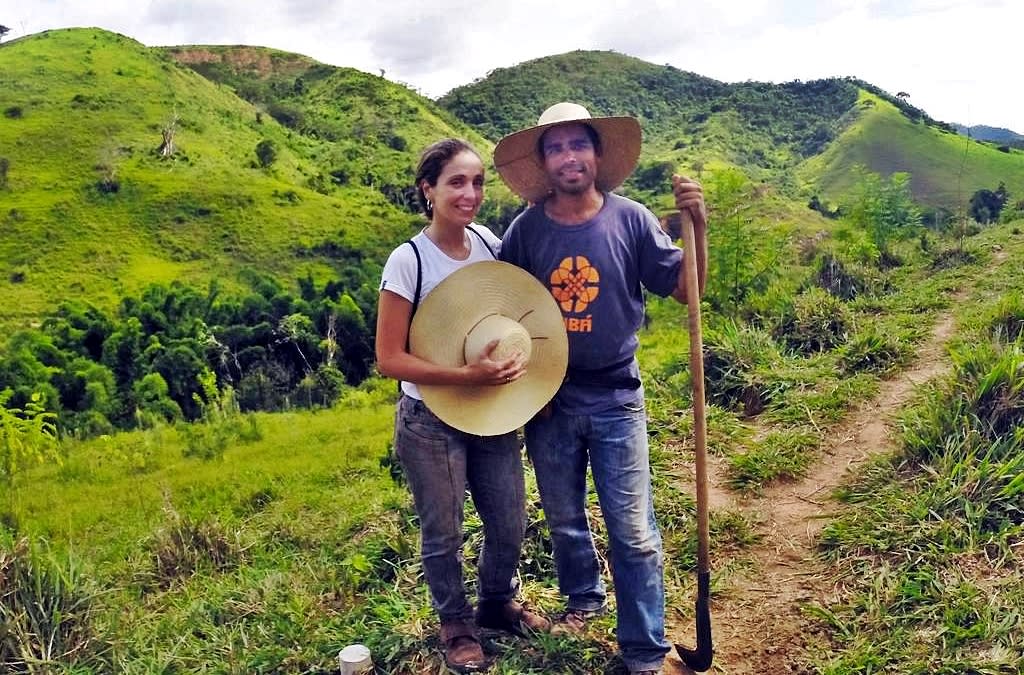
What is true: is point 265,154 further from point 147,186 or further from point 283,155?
point 147,186

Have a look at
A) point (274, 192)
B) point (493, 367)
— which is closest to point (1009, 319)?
point (493, 367)

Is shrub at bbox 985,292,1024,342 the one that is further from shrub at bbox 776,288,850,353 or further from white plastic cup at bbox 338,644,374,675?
white plastic cup at bbox 338,644,374,675

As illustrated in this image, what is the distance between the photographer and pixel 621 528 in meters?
2.65

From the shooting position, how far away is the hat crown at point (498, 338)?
255 centimetres

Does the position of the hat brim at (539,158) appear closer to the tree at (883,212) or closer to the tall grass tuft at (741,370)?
the tall grass tuft at (741,370)

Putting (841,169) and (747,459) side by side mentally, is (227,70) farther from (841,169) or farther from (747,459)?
(747,459)

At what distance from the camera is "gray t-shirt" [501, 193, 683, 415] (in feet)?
8.56

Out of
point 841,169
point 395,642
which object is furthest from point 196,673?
point 841,169

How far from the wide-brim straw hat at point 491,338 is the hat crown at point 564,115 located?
1.61 ft

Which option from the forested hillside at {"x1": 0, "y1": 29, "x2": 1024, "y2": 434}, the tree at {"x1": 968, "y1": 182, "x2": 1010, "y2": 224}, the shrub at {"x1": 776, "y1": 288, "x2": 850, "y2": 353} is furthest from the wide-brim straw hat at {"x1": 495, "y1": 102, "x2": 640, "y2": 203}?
the tree at {"x1": 968, "y1": 182, "x2": 1010, "y2": 224}

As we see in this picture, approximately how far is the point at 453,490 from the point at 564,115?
4.22 feet

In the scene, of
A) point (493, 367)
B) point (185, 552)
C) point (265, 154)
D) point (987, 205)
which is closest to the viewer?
point (493, 367)

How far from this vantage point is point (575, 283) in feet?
8.63

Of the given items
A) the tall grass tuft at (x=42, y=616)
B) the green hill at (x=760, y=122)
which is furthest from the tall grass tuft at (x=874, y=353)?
the green hill at (x=760, y=122)
